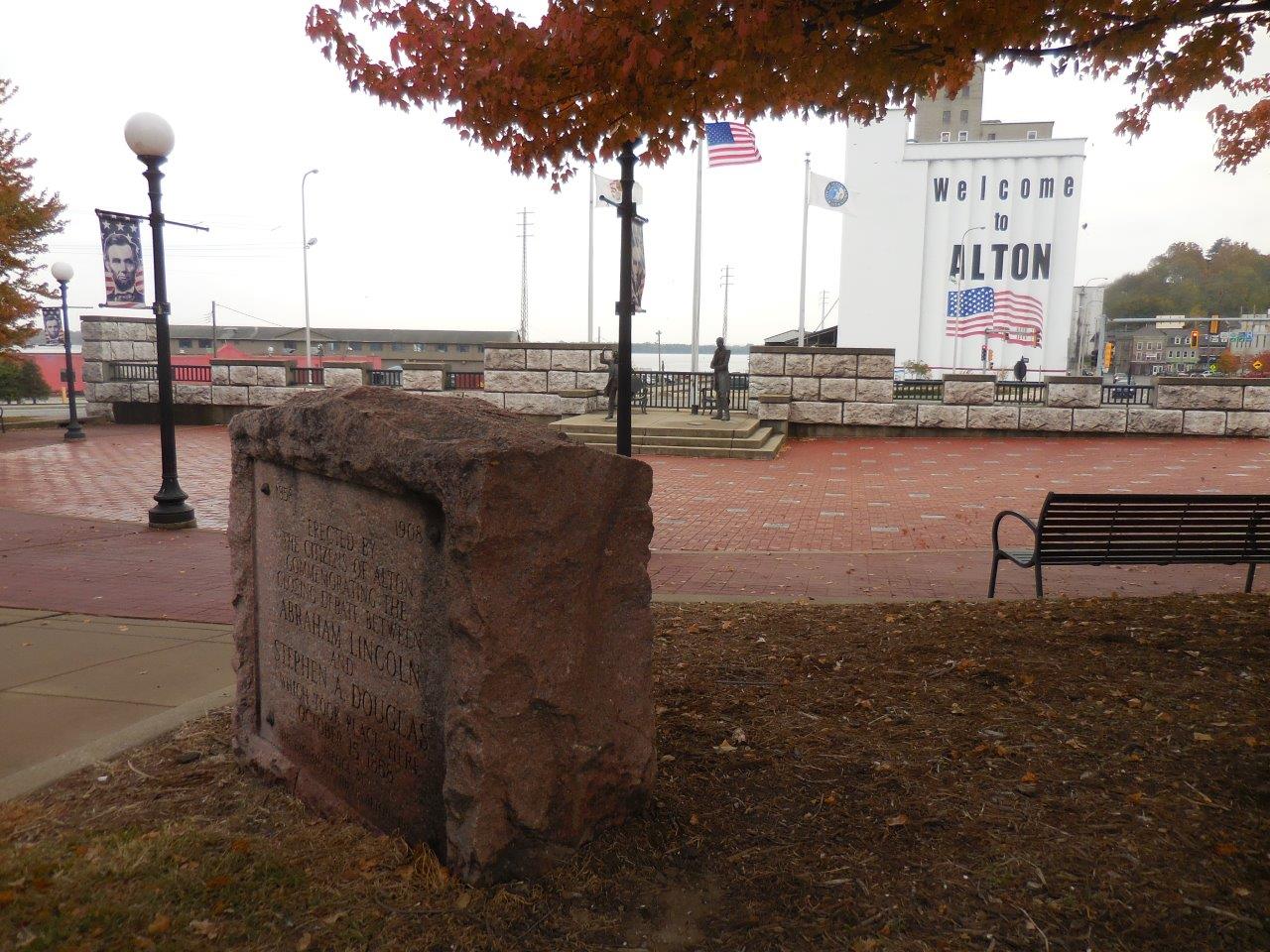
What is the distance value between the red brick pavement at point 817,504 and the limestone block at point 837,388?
4.12 feet

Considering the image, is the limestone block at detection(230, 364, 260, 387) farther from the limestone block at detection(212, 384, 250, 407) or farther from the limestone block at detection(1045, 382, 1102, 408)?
the limestone block at detection(1045, 382, 1102, 408)

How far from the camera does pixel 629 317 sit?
8125 millimetres

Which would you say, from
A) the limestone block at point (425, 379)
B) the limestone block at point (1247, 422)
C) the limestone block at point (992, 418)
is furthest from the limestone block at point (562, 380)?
the limestone block at point (1247, 422)

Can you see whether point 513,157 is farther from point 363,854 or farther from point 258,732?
point 363,854

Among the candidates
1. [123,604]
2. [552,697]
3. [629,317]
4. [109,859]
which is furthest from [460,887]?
[629,317]

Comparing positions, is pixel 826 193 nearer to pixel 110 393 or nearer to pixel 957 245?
pixel 110 393

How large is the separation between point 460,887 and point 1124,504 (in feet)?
17.2

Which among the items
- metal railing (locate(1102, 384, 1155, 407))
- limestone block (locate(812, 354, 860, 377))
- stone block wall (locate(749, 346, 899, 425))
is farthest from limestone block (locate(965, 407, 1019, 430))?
limestone block (locate(812, 354, 860, 377))

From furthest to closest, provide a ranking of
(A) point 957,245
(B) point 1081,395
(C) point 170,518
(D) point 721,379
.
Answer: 1. (A) point 957,245
2. (B) point 1081,395
3. (D) point 721,379
4. (C) point 170,518

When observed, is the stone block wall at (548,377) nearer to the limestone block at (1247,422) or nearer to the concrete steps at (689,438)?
the concrete steps at (689,438)

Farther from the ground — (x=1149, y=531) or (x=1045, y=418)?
(x=1045, y=418)

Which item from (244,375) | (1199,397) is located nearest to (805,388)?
(1199,397)

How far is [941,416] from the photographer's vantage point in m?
21.2

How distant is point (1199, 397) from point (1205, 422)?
0.62m
